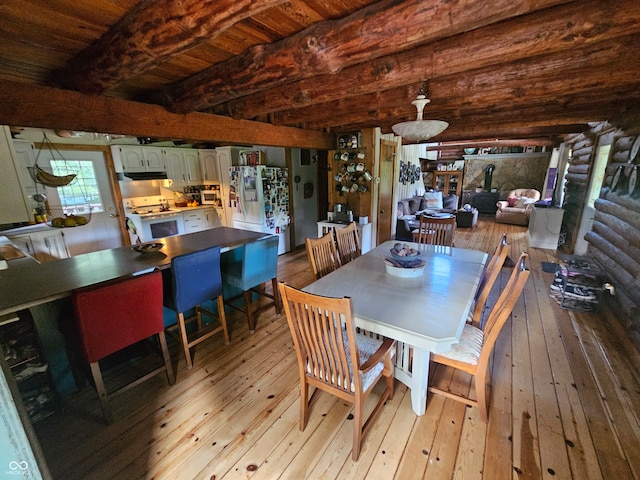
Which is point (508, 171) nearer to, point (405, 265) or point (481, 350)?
point (405, 265)

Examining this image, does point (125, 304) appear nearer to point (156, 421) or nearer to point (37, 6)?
point (156, 421)

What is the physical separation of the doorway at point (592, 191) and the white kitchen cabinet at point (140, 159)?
7499 mm

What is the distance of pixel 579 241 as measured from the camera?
4.84 m

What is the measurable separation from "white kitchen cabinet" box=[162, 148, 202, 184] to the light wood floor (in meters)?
4.19

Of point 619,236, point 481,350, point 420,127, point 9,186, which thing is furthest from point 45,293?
→ point 619,236

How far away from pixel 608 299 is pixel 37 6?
17.2 feet

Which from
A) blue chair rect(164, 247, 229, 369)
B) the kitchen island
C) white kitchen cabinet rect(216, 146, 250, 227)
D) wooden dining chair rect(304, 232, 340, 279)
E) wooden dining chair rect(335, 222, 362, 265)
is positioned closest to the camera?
the kitchen island

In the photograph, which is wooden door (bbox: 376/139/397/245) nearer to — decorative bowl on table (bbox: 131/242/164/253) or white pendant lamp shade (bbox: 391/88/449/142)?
white pendant lamp shade (bbox: 391/88/449/142)

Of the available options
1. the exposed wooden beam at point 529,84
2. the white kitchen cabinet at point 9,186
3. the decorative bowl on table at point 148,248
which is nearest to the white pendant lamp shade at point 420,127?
the exposed wooden beam at point 529,84

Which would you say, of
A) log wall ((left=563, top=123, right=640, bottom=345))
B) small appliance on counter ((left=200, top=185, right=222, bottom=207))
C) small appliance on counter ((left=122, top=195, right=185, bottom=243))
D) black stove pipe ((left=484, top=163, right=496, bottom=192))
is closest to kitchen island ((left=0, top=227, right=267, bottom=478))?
small appliance on counter ((left=122, top=195, right=185, bottom=243))

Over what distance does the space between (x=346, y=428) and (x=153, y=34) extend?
2418 millimetres

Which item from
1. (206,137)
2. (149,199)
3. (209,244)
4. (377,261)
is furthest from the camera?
(149,199)

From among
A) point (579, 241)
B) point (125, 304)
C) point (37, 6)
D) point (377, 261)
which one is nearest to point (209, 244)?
point (125, 304)

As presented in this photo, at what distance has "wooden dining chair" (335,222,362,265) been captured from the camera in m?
2.79
